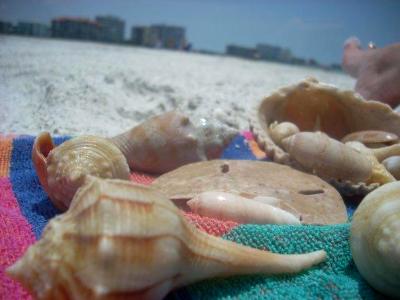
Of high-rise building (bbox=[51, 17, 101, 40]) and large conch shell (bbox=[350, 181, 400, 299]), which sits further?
high-rise building (bbox=[51, 17, 101, 40])

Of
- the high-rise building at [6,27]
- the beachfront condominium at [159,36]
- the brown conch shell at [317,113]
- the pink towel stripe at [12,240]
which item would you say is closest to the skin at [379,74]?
the brown conch shell at [317,113]

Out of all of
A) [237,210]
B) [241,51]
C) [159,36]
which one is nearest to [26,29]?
[237,210]

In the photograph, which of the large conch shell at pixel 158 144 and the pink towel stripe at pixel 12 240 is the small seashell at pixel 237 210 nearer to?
the large conch shell at pixel 158 144

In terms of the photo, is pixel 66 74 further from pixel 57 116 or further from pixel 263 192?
pixel 263 192

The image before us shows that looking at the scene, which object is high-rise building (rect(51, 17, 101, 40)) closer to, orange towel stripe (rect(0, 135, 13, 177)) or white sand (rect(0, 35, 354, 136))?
white sand (rect(0, 35, 354, 136))

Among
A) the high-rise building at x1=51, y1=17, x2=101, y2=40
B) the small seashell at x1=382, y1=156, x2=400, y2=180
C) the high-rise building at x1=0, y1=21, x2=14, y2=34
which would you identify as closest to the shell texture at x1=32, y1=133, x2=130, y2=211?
the small seashell at x1=382, y1=156, x2=400, y2=180

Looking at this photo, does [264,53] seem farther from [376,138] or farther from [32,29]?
[376,138]
